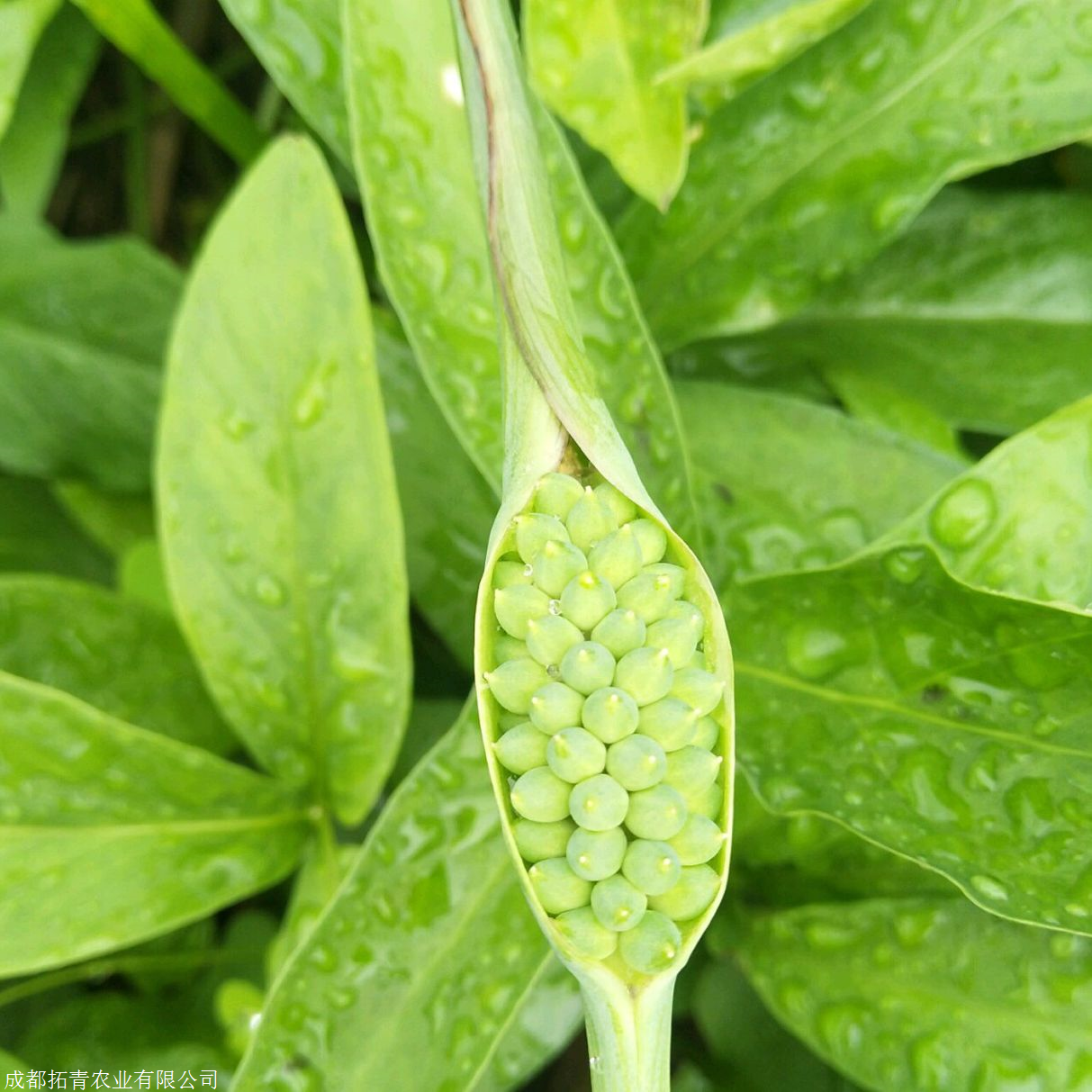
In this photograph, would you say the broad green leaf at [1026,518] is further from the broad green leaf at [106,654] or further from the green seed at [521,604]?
the broad green leaf at [106,654]

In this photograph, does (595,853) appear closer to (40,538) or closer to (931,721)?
(931,721)

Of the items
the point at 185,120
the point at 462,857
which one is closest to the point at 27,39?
the point at 185,120

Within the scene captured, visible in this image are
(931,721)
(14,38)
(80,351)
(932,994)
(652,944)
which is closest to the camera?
(652,944)

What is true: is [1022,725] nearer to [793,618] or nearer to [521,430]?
[793,618]

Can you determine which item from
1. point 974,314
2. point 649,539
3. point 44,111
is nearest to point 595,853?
point 649,539

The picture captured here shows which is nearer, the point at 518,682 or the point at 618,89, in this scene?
the point at 518,682

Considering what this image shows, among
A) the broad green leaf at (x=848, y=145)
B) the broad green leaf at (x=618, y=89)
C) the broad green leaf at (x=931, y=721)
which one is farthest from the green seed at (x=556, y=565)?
the broad green leaf at (x=848, y=145)

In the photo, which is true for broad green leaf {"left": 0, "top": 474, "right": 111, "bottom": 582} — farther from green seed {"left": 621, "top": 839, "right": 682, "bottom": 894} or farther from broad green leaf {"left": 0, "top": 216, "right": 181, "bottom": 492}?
green seed {"left": 621, "top": 839, "right": 682, "bottom": 894}
